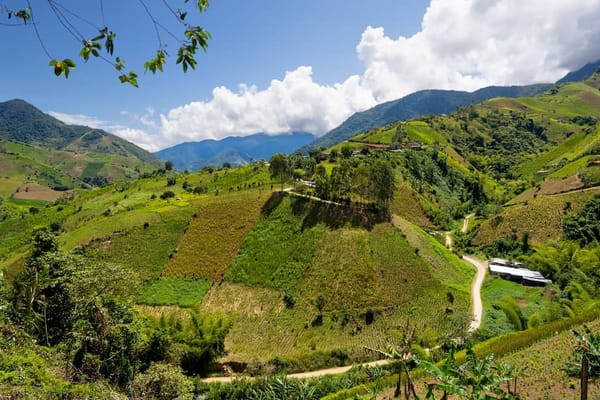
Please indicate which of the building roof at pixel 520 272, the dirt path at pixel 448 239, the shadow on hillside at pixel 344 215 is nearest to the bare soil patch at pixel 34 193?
the shadow on hillside at pixel 344 215

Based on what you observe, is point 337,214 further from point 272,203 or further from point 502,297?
point 502,297

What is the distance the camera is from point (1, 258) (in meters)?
70.0

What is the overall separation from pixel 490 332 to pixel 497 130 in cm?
17470

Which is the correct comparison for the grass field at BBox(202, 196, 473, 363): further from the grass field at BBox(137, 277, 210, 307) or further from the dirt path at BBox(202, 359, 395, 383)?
the grass field at BBox(137, 277, 210, 307)

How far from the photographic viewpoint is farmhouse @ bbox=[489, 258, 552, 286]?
48.8 metres

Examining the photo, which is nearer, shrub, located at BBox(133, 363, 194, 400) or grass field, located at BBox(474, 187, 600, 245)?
shrub, located at BBox(133, 363, 194, 400)

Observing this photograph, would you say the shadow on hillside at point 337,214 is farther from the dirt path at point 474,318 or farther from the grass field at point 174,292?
the grass field at point 174,292

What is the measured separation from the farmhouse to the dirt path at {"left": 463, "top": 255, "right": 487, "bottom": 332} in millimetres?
1619

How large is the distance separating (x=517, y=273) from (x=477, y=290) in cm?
897

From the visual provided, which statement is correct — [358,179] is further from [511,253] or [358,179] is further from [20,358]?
[20,358]

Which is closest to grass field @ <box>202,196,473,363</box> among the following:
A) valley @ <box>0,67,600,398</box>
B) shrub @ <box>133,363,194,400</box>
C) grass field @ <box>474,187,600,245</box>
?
valley @ <box>0,67,600,398</box>

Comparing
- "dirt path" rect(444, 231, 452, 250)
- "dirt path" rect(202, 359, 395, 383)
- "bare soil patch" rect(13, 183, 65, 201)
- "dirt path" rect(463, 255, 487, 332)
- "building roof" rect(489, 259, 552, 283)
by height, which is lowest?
"dirt path" rect(202, 359, 395, 383)

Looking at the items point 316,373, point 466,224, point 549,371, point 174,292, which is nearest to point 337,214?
point 174,292

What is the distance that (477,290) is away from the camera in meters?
47.3
